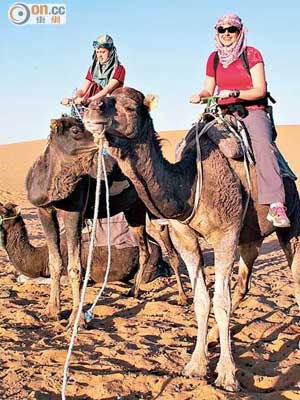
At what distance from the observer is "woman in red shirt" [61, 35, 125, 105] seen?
750cm

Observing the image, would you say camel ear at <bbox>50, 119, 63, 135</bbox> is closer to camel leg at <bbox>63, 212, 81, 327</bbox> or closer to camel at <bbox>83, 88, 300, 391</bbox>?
camel leg at <bbox>63, 212, 81, 327</bbox>

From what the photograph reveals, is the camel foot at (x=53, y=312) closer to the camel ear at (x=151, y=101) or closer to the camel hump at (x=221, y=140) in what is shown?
the camel hump at (x=221, y=140)

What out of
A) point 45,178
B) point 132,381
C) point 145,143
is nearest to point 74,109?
point 45,178

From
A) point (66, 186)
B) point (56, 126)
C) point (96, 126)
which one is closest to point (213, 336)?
point (66, 186)

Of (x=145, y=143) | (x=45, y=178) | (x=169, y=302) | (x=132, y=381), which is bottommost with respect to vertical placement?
(x=169, y=302)

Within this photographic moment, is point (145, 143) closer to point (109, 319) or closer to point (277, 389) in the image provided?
point (277, 389)

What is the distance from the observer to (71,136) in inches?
266

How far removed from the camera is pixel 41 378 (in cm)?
475

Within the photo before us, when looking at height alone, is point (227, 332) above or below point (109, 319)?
above

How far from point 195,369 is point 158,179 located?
176 cm

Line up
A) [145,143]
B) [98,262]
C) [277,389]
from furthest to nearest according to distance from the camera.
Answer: [98,262] < [277,389] < [145,143]

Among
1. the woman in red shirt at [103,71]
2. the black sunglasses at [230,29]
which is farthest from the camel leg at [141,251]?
the black sunglasses at [230,29]

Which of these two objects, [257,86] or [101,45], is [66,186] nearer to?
[101,45]

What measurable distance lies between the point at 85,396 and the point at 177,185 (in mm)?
1747
